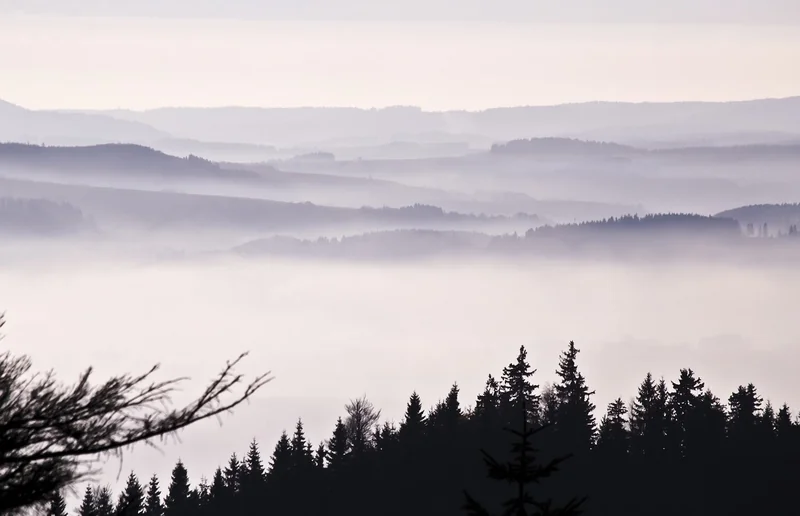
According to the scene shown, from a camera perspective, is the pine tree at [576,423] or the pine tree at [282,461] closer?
the pine tree at [576,423]

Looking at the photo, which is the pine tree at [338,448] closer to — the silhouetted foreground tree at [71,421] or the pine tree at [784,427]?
the pine tree at [784,427]

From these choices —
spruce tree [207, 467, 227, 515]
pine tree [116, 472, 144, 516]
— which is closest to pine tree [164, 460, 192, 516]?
spruce tree [207, 467, 227, 515]

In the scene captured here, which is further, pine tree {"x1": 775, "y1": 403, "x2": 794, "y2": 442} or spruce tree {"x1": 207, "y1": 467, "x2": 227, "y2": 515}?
pine tree {"x1": 775, "y1": 403, "x2": 794, "y2": 442}

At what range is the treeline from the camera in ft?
205

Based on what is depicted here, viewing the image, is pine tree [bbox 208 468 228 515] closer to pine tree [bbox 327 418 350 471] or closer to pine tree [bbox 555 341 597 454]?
pine tree [bbox 327 418 350 471]

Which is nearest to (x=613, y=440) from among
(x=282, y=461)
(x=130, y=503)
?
(x=282, y=461)

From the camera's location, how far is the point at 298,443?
7375cm

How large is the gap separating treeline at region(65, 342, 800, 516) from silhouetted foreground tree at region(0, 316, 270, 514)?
1987 inches

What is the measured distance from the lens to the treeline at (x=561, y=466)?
62.5 m

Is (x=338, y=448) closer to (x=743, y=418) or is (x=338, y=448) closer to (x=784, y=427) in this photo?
(x=743, y=418)

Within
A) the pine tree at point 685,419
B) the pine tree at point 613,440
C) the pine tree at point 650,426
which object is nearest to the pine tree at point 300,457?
the pine tree at point 613,440

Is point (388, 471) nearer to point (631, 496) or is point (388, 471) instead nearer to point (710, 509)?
point (631, 496)

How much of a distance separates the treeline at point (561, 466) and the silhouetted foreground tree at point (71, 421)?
50.5m

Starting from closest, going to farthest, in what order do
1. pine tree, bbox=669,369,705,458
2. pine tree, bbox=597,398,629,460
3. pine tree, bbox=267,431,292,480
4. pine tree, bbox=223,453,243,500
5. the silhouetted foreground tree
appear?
the silhouetted foreground tree, pine tree, bbox=597,398,629,460, pine tree, bbox=669,369,705,458, pine tree, bbox=267,431,292,480, pine tree, bbox=223,453,243,500
